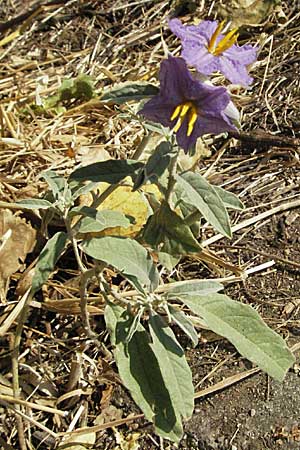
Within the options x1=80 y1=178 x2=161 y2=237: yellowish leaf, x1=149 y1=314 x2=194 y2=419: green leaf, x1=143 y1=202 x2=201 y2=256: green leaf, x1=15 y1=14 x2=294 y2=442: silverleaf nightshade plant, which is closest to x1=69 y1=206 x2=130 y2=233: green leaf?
x1=15 y1=14 x2=294 y2=442: silverleaf nightshade plant

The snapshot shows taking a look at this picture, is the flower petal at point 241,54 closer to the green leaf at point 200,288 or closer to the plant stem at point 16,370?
the green leaf at point 200,288

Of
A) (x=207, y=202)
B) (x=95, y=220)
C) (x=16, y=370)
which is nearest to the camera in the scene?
(x=207, y=202)

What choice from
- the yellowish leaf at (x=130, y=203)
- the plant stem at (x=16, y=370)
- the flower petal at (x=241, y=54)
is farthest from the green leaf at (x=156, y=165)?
the yellowish leaf at (x=130, y=203)

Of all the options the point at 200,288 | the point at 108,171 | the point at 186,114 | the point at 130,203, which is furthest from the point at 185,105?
the point at 130,203

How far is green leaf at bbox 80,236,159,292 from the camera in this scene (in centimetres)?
149

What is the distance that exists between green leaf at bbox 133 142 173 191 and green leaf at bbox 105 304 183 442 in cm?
33

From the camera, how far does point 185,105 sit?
127 centimetres

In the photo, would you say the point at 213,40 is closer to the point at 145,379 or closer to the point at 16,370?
the point at 145,379

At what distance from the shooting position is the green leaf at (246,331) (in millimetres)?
1480

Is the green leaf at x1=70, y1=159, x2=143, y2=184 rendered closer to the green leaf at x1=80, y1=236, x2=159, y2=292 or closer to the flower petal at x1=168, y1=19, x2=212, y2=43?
the green leaf at x1=80, y1=236, x2=159, y2=292

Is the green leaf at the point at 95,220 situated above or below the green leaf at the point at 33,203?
below

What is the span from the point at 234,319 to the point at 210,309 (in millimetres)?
53

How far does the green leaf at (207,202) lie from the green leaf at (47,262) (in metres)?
0.29

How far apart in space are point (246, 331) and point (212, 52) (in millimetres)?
581
